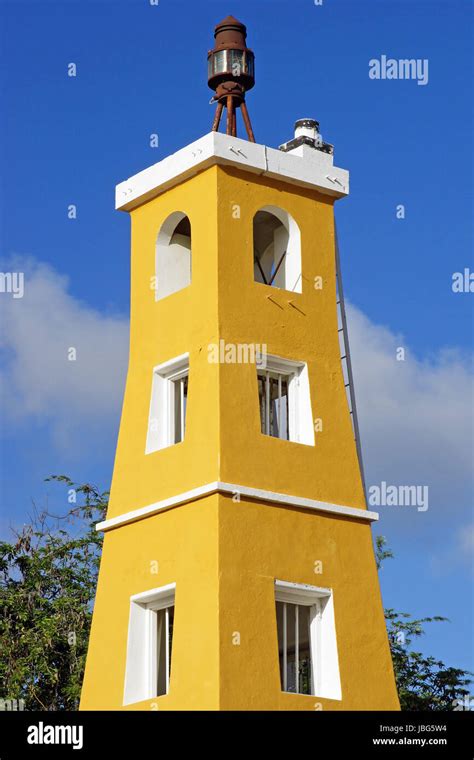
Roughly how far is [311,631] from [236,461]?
2591 mm

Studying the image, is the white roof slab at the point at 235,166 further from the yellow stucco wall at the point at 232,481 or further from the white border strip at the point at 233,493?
the white border strip at the point at 233,493

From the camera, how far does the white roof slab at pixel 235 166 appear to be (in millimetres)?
23359

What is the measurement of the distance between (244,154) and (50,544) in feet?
40.9

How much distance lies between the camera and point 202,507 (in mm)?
21797

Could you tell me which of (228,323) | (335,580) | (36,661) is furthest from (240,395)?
(36,661)

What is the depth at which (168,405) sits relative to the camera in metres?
23.7

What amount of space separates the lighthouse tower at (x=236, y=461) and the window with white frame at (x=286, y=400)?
0.11 feet

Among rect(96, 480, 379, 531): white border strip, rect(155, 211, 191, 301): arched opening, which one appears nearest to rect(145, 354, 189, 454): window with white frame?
rect(96, 480, 379, 531): white border strip

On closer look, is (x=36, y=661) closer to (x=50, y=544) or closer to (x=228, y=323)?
(x=50, y=544)

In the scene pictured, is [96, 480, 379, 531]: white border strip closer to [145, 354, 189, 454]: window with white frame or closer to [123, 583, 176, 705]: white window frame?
[145, 354, 189, 454]: window with white frame

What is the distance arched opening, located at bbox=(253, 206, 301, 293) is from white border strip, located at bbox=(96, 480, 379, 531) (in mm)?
3338

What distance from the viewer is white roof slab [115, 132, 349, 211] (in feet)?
76.6
